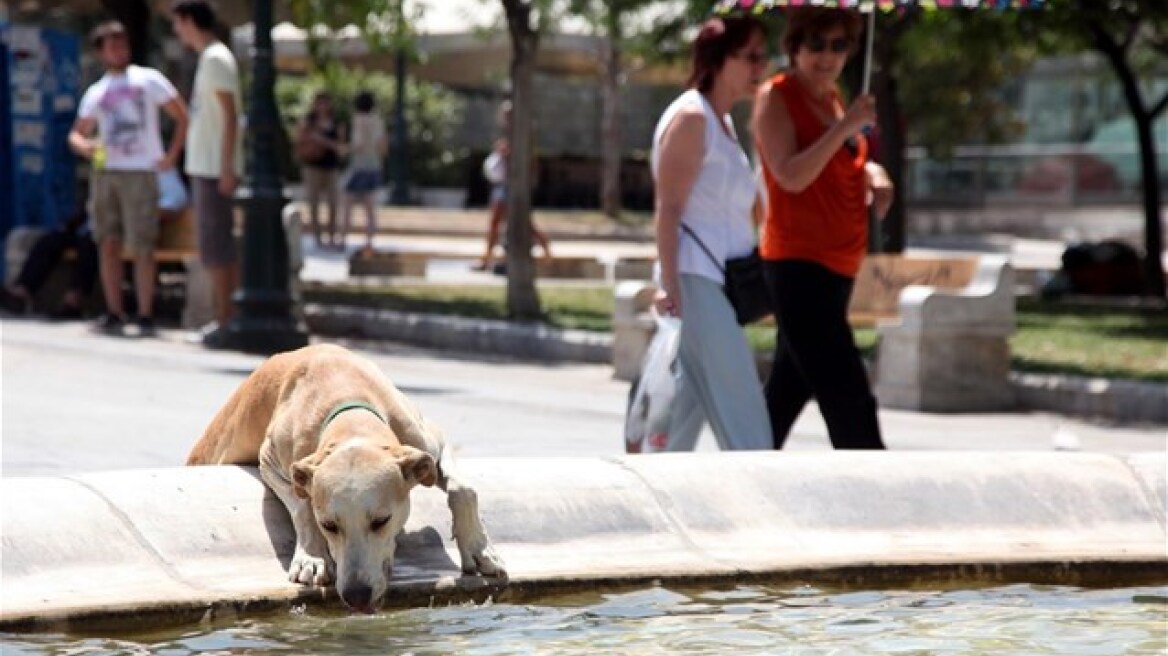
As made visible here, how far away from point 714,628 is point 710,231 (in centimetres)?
253

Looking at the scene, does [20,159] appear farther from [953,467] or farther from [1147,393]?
[953,467]

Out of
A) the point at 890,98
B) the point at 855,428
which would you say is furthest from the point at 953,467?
the point at 890,98

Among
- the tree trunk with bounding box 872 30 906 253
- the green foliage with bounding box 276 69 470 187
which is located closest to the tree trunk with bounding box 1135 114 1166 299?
the tree trunk with bounding box 872 30 906 253

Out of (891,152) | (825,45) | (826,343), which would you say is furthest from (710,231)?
(891,152)

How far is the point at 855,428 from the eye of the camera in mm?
8164

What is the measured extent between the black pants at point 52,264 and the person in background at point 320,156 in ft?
32.0

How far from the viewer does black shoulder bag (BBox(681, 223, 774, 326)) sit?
812 cm

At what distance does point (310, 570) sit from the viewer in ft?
19.2

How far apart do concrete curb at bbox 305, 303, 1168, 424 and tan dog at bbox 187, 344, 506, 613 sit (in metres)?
7.48

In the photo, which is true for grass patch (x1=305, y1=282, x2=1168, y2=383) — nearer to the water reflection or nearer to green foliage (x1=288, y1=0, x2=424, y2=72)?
green foliage (x1=288, y1=0, x2=424, y2=72)

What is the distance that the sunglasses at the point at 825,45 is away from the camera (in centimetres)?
809

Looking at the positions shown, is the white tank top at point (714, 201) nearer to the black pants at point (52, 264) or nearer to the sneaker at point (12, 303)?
the black pants at point (52, 264)

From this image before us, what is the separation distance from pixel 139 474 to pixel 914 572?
6.78 ft

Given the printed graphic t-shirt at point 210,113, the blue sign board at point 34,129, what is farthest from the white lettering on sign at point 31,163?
the printed graphic t-shirt at point 210,113
